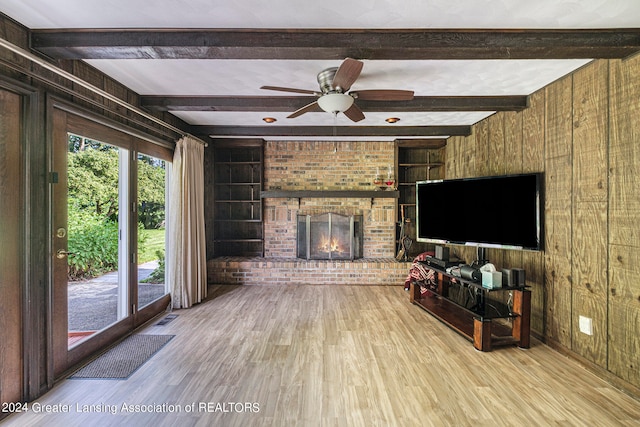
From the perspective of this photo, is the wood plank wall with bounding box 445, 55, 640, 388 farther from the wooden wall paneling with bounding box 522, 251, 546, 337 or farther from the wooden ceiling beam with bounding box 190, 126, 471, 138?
the wooden ceiling beam with bounding box 190, 126, 471, 138

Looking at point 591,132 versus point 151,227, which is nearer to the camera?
point 591,132

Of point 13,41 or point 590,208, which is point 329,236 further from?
point 13,41

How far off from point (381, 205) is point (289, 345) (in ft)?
10.1

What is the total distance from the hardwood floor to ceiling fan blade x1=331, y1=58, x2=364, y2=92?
7.29 ft

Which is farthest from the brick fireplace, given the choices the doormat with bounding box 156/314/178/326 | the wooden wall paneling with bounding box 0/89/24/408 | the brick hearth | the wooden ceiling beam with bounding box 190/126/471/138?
the wooden wall paneling with bounding box 0/89/24/408

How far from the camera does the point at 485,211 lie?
9.98 ft

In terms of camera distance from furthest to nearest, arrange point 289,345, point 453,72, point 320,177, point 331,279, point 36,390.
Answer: point 320,177 < point 331,279 < point 289,345 < point 453,72 < point 36,390

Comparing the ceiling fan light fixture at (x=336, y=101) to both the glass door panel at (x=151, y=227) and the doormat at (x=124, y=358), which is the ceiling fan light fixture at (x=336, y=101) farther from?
the doormat at (x=124, y=358)

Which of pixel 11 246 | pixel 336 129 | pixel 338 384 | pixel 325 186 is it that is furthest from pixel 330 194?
pixel 11 246

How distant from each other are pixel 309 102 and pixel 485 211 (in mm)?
2283

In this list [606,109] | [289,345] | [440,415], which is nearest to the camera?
[440,415]

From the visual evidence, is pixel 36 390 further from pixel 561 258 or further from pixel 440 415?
pixel 561 258

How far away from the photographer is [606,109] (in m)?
2.10

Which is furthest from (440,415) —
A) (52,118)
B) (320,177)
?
(320,177)
